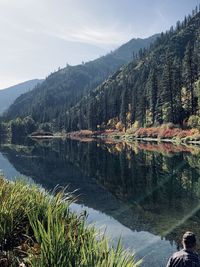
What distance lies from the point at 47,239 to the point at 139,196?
72.4ft

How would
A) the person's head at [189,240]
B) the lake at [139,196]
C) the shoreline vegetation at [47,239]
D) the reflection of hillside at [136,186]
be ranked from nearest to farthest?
the shoreline vegetation at [47,239] → the person's head at [189,240] → the lake at [139,196] → the reflection of hillside at [136,186]

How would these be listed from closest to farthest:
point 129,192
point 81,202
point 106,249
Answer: point 106,249
point 81,202
point 129,192

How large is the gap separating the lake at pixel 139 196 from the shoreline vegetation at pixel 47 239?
4.86 ft

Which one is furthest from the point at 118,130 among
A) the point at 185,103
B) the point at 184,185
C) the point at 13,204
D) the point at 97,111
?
the point at 13,204

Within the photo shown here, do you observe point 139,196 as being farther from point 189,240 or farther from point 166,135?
point 166,135

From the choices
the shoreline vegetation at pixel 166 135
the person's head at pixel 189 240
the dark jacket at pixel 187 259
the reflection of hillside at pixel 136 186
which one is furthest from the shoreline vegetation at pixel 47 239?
the shoreline vegetation at pixel 166 135

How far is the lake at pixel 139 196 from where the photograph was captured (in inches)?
712

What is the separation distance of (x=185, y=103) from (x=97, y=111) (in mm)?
73627

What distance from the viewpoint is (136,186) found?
33.3 meters

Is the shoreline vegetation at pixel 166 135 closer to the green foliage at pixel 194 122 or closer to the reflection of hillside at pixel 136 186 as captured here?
the green foliage at pixel 194 122

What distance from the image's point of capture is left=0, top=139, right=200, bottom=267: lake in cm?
1809

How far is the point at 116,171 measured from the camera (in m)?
44.3

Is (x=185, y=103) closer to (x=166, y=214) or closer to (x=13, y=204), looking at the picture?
(x=166, y=214)

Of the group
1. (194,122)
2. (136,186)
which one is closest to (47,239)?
(136,186)
